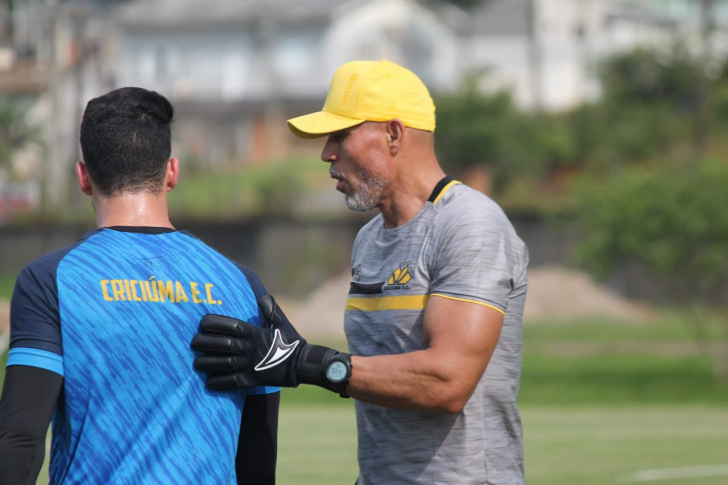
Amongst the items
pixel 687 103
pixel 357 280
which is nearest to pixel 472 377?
pixel 357 280

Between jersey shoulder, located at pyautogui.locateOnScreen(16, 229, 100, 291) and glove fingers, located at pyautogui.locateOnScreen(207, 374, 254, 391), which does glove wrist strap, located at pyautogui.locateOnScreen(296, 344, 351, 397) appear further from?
jersey shoulder, located at pyautogui.locateOnScreen(16, 229, 100, 291)

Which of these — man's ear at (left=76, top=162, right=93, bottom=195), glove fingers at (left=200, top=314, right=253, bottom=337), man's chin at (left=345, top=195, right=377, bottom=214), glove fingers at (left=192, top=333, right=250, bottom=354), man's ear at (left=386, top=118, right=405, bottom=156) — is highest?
man's ear at (left=386, top=118, right=405, bottom=156)

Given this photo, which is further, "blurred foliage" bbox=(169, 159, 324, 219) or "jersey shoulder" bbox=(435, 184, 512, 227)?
"blurred foliage" bbox=(169, 159, 324, 219)

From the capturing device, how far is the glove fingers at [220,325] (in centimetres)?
307

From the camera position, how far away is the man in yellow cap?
3359mm

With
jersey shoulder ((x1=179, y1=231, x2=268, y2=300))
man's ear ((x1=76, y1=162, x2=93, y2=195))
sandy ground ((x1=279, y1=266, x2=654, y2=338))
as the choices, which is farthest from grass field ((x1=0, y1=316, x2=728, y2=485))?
man's ear ((x1=76, y1=162, x2=93, y2=195))

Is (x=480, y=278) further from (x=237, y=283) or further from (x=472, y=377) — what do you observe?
(x=237, y=283)

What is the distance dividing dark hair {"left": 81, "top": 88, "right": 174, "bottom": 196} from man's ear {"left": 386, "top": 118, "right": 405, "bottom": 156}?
2.94ft

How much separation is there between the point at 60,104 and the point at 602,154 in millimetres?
23987

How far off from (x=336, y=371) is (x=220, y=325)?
1.57 feet

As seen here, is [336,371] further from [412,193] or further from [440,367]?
[412,193]

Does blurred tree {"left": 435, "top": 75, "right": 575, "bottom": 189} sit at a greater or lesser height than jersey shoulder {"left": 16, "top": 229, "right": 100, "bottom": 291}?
lesser

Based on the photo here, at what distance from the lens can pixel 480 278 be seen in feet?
11.2

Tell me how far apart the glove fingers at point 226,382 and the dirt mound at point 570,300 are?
124ft
